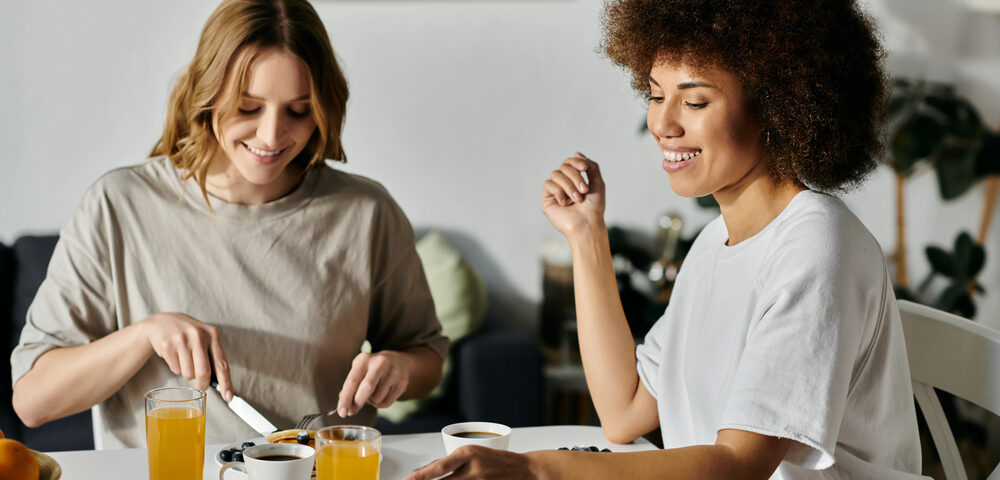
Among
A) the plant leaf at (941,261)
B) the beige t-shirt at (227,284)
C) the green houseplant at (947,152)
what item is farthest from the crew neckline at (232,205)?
the plant leaf at (941,261)

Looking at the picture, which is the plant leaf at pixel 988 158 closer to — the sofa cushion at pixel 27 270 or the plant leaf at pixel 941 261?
the plant leaf at pixel 941 261

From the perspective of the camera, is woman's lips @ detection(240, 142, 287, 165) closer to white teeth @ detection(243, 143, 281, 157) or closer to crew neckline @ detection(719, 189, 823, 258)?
white teeth @ detection(243, 143, 281, 157)

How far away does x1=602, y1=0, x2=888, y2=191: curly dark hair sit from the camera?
1.17 metres

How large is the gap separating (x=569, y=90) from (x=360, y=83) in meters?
0.75

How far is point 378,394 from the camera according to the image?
4.76 ft

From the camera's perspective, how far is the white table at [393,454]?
1199 millimetres

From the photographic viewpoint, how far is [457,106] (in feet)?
→ 10.5

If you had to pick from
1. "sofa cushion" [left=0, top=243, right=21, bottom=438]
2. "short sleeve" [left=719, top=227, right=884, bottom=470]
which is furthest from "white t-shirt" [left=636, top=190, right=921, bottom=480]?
"sofa cushion" [left=0, top=243, right=21, bottom=438]

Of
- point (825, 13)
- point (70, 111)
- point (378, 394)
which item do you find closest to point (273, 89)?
point (378, 394)

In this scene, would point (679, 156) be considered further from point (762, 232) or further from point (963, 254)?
point (963, 254)

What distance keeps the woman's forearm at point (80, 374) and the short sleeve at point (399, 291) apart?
0.45 meters

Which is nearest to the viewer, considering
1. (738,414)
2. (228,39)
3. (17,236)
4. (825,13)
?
(738,414)

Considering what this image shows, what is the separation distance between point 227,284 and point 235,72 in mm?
371

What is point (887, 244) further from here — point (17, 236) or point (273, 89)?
point (17, 236)
